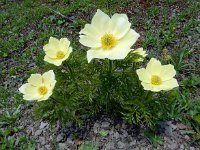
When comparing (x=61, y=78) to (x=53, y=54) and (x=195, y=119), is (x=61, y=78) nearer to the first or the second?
(x=53, y=54)

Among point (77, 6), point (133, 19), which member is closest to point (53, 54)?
point (133, 19)

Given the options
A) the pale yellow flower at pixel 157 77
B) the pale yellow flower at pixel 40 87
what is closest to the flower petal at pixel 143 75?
the pale yellow flower at pixel 157 77

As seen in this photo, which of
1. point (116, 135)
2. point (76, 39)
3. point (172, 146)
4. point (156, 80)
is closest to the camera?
point (156, 80)

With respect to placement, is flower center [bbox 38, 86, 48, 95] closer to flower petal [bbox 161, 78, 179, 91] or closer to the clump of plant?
the clump of plant

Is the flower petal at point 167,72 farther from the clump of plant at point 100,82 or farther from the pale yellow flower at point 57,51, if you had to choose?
the pale yellow flower at point 57,51

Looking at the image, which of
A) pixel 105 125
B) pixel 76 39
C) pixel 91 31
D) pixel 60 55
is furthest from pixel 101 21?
pixel 76 39

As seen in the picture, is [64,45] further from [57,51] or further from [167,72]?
[167,72]
